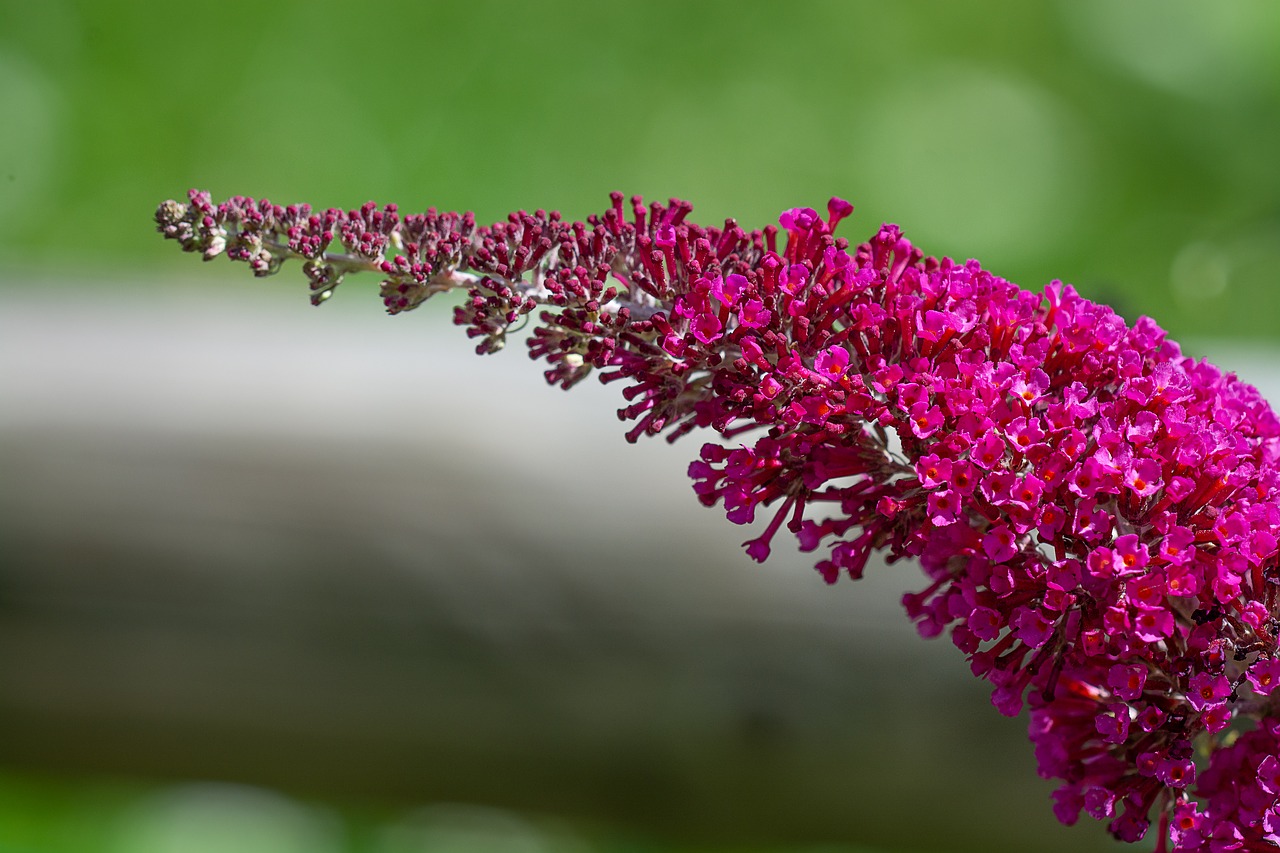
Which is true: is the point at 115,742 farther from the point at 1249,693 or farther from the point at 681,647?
the point at 1249,693

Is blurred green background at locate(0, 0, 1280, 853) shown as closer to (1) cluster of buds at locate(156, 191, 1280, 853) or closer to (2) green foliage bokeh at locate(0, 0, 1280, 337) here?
(2) green foliage bokeh at locate(0, 0, 1280, 337)

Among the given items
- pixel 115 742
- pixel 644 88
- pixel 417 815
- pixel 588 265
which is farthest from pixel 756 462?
pixel 644 88

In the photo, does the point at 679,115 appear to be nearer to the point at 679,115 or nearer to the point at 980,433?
the point at 679,115

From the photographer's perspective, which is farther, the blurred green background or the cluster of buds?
the blurred green background

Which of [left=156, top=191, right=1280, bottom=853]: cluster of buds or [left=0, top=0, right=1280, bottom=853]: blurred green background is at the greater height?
[left=0, top=0, right=1280, bottom=853]: blurred green background

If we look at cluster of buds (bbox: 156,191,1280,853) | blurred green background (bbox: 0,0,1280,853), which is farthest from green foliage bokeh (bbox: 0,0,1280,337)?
cluster of buds (bbox: 156,191,1280,853)

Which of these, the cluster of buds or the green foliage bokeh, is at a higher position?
the green foliage bokeh

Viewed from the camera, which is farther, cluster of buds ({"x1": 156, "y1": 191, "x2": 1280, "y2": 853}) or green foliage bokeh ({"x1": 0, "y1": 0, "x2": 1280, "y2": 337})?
green foliage bokeh ({"x1": 0, "y1": 0, "x2": 1280, "y2": 337})
